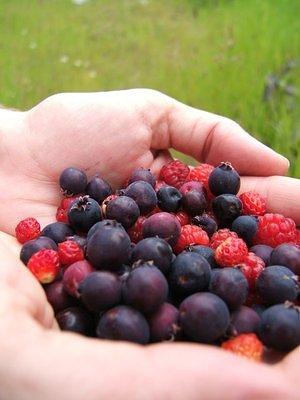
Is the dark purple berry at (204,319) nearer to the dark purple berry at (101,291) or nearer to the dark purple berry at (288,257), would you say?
the dark purple berry at (101,291)

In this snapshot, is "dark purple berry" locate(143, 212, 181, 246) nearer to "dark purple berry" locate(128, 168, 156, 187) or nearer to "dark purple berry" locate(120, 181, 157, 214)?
"dark purple berry" locate(120, 181, 157, 214)

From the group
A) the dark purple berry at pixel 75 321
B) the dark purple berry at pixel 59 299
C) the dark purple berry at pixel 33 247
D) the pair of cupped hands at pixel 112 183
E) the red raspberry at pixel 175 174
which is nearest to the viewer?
the pair of cupped hands at pixel 112 183

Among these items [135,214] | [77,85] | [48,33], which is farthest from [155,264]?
[48,33]

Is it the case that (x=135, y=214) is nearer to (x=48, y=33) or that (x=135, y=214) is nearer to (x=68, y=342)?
(x=68, y=342)

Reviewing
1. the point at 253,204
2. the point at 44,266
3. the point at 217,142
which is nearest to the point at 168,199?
the point at 253,204

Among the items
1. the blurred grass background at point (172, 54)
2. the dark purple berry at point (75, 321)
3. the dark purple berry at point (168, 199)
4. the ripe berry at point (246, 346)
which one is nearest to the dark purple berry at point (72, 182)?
the dark purple berry at point (168, 199)

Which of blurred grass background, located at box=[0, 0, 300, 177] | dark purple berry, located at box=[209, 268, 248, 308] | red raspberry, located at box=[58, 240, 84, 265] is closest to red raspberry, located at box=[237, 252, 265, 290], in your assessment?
dark purple berry, located at box=[209, 268, 248, 308]
